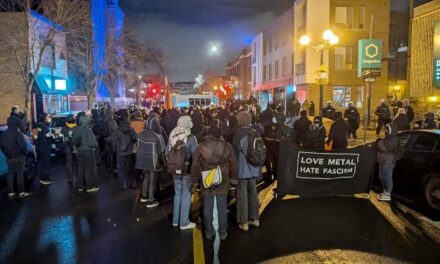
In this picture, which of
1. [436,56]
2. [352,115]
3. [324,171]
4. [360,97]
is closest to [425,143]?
[324,171]

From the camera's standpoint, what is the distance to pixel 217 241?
627cm

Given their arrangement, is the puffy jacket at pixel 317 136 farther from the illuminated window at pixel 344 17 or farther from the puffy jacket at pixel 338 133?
the illuminated window at pixel 344 17

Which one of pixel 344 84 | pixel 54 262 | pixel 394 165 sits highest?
pixel 344 84

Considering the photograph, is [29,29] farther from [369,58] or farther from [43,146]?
[369,58]

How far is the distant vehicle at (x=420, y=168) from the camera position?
8031 millimetres

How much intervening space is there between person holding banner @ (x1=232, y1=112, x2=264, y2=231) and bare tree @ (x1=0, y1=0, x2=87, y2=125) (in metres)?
17.2

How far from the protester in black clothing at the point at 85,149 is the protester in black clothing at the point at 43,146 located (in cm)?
145

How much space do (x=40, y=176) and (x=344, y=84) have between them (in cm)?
2910

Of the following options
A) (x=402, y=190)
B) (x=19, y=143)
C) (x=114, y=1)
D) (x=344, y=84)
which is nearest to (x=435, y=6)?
(x=344, y=84)

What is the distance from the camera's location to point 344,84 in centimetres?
3491

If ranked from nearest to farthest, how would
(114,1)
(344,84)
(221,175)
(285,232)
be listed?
(221,175), (285,232), (344,84), (114,1)

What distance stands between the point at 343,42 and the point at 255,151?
31064mm

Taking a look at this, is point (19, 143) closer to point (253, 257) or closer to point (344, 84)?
point (253, 257)

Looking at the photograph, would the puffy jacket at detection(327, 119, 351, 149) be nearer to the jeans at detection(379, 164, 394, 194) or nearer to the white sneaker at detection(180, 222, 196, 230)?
the jeans at detection(379, 164, 394, 194)
